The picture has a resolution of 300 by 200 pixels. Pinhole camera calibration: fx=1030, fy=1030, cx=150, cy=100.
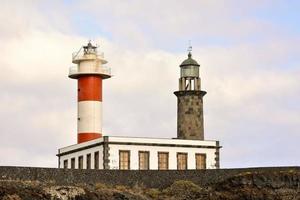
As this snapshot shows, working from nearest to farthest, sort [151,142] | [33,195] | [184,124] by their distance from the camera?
[33,195]
[151,142]
[184,124]

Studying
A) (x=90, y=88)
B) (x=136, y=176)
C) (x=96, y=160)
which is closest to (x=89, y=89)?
(x=90, y=88)

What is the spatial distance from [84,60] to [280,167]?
2365cm

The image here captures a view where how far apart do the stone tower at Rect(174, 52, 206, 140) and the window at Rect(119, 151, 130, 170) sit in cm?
748

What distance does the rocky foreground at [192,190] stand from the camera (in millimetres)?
46188

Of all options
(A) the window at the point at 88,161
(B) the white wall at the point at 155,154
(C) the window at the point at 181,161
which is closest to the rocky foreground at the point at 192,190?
(B) the white wall at the point at 155,154

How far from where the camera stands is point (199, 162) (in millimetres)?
65875

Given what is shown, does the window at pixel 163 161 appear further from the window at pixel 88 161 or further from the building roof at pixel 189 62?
the building roof at pixel 189 62

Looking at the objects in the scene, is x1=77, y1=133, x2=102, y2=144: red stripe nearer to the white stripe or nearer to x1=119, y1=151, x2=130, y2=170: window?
the white stripe

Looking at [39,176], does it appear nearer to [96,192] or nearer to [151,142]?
[96,192]

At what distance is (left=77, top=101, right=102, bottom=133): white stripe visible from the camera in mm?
68688

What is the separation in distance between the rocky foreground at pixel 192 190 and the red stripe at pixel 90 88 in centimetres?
1973

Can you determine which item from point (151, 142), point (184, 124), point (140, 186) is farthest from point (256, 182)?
point (184, 124)

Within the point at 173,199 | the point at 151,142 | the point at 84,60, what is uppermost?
the point at 84,60


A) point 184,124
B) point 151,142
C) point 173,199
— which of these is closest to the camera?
point 173,199
